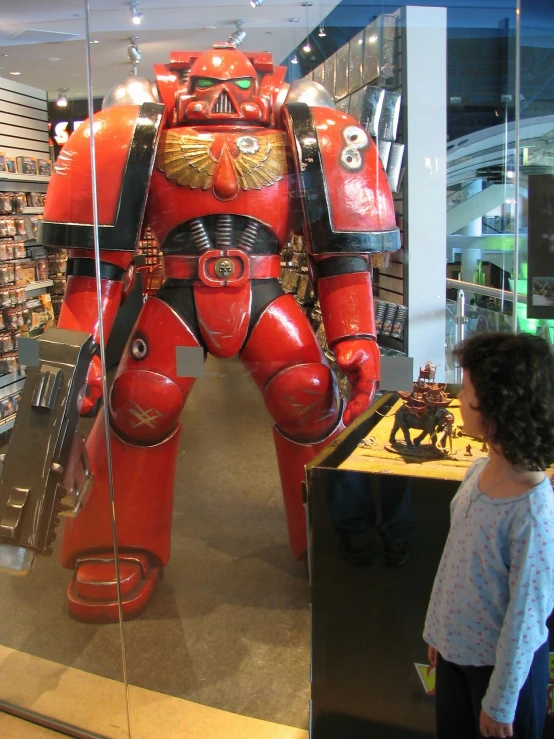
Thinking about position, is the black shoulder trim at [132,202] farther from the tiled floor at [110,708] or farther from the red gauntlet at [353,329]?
the tiled floor at [110,708]

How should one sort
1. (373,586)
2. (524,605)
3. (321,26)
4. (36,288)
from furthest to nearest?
(36,288) → (321,26) → (373,586) → (524,605)

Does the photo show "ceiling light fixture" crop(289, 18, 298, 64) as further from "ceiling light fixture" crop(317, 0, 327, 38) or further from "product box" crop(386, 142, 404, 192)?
"product box" crop(386, 142, 404, 192)

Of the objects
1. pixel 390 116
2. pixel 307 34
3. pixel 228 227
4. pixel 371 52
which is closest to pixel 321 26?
pixel 307 34

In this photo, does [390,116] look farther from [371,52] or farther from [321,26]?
[321,26]

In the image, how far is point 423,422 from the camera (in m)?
1.51

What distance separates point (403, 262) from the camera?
1723 mm

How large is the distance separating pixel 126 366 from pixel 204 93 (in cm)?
68

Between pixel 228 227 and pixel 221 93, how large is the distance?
12.6 inches

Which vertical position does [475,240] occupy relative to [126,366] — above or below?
above

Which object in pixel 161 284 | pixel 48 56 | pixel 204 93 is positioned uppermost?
pixel 48 56

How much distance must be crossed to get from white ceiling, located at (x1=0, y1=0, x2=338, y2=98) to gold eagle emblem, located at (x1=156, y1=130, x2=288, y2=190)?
0.94 feet

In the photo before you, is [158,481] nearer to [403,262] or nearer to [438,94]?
[403,262]

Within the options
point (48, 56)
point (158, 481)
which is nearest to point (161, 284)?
point (158, 481)

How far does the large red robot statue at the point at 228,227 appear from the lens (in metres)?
1.65
